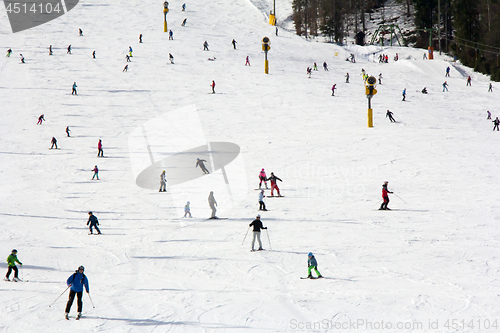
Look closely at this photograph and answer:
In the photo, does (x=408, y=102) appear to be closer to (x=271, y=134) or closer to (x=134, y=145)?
(x=271, y=134)

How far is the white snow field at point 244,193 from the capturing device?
9.65 meters

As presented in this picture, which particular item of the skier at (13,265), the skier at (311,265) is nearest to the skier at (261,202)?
the skier at (311,265)

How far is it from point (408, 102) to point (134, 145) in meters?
19.9

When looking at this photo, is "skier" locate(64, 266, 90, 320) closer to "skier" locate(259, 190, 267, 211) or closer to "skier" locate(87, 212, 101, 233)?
"skier" locate(87, 212, 101, 233)

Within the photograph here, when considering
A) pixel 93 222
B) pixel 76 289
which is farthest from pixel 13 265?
pixel 93 222


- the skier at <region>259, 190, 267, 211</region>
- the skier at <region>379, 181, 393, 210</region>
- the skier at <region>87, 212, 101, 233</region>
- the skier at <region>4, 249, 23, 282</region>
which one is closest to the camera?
the skier at <region>4, 249, 23, 282</region>

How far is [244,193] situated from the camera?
20.0 metres

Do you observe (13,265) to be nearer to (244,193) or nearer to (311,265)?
(311,265)

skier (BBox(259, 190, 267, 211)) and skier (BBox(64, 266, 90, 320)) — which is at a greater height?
skier (BBox(64, 266, 90, 320))

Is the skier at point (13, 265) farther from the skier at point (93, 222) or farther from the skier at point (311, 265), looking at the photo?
the skier at point (311, 265)

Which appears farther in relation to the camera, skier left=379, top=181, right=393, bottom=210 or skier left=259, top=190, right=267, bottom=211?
skier left=259, top=190, right=267, bottom=211

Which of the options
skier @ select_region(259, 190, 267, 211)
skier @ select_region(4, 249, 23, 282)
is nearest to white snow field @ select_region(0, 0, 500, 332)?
skier @ select_region(4, 249, 23, 282)

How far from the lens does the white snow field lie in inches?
380

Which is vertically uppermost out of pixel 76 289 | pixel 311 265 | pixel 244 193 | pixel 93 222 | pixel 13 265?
pixel 76 289
